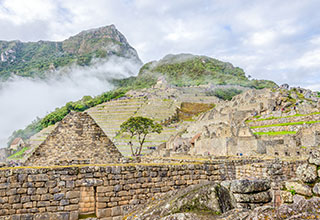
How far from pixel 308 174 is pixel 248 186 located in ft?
3.24

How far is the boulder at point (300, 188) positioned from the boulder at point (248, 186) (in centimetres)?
37

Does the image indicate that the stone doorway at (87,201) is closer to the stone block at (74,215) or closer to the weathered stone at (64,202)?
the stone block at (74,215)

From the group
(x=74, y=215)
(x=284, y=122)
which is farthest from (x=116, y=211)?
→ (x=284, y=122)

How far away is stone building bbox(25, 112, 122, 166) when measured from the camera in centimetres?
1010

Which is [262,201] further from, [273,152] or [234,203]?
[273,152]

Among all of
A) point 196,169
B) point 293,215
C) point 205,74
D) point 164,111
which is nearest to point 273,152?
point 196,169

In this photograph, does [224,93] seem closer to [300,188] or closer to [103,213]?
[103,213]

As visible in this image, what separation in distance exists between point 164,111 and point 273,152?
69.6m

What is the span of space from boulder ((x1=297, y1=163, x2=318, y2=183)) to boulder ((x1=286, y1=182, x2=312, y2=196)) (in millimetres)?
154

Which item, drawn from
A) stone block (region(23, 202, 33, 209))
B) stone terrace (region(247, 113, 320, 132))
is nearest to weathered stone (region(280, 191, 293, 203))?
stone block (region(23, 202, 33, 209))

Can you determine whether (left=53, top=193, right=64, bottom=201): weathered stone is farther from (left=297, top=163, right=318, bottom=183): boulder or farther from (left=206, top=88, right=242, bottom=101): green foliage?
(left=206, top=88, right=242, bottom=101): green foliage

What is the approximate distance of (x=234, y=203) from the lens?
438cm

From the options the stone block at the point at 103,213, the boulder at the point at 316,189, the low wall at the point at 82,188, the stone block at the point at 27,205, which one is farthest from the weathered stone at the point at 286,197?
the stone block at the point at 27,205

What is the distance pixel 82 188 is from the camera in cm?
542
